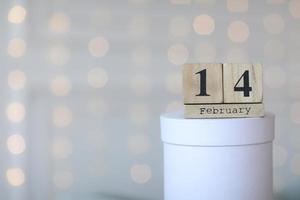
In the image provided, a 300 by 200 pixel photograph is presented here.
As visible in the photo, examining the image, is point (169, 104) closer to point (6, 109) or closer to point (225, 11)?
point (225, 11)

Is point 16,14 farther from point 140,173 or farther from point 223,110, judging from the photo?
point 223,110

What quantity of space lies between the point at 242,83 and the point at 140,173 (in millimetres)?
498

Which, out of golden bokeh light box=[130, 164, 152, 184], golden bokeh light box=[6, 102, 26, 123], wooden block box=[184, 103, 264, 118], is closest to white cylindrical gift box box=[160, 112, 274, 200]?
wooden block box=[184, 103, 264, 118]

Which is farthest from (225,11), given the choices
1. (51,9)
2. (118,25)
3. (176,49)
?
(51,9)

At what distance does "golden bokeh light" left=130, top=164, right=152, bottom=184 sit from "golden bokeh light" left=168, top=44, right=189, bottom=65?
11.1 inches

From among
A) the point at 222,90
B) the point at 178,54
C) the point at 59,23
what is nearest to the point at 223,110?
the point at 222,90

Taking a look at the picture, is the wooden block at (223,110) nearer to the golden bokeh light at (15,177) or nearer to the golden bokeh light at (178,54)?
the golden bokeh light at (178,54)

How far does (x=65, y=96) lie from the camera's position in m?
1.00

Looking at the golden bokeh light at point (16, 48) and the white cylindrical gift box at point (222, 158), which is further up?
the golden bokeh light at point (16, 48)

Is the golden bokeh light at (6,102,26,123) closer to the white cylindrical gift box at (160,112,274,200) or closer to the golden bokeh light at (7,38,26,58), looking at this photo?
the golden bokeh light at (7,38,26,58)

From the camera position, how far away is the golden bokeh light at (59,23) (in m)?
1.00

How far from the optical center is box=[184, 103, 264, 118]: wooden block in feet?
1.97

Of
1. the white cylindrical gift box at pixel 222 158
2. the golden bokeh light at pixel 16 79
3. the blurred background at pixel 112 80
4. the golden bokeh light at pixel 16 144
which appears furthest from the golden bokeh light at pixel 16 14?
the white cylindrical gift box at pixel 222 158

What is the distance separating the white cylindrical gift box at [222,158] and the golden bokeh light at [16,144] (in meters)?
0.53
